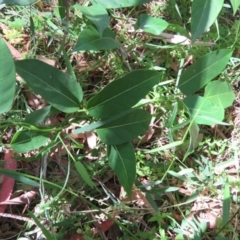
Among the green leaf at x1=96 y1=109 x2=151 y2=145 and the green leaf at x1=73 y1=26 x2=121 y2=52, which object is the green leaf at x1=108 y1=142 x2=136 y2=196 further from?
the green leaf at x1=73 y1=26 x2=121 y2=52

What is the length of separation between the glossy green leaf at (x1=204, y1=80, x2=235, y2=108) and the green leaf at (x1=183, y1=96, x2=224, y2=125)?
2cm

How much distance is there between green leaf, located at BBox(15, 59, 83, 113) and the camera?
0.97m

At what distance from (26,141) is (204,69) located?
51 cm

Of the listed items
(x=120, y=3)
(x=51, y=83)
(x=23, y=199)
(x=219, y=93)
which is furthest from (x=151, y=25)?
(x=23, y=199)

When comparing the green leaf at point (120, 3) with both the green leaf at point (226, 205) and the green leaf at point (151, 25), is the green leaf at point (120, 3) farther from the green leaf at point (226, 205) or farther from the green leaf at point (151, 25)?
the green leaf at point (226, 205)

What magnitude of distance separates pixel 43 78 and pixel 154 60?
0.52 m

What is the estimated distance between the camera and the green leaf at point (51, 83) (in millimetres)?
972

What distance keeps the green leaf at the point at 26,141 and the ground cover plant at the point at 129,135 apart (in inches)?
0.4

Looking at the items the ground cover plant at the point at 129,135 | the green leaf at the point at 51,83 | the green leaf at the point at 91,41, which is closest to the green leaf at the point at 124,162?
the ground cover plant at the point at 129,135

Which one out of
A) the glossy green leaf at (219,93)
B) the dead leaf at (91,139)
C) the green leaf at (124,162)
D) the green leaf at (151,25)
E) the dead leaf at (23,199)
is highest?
the green leaf at (151,25)

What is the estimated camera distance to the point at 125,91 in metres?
1.02

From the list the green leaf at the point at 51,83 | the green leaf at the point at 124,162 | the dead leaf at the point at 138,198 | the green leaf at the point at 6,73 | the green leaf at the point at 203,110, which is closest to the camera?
the green leaf at the point at 6,73

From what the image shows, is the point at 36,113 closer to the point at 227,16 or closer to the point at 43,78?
the point at 43,78

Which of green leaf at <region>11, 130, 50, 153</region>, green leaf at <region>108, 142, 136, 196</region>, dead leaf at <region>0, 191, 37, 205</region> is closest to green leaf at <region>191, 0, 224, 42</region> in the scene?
green leaf at <region>108, 142, 136, 196</region>
